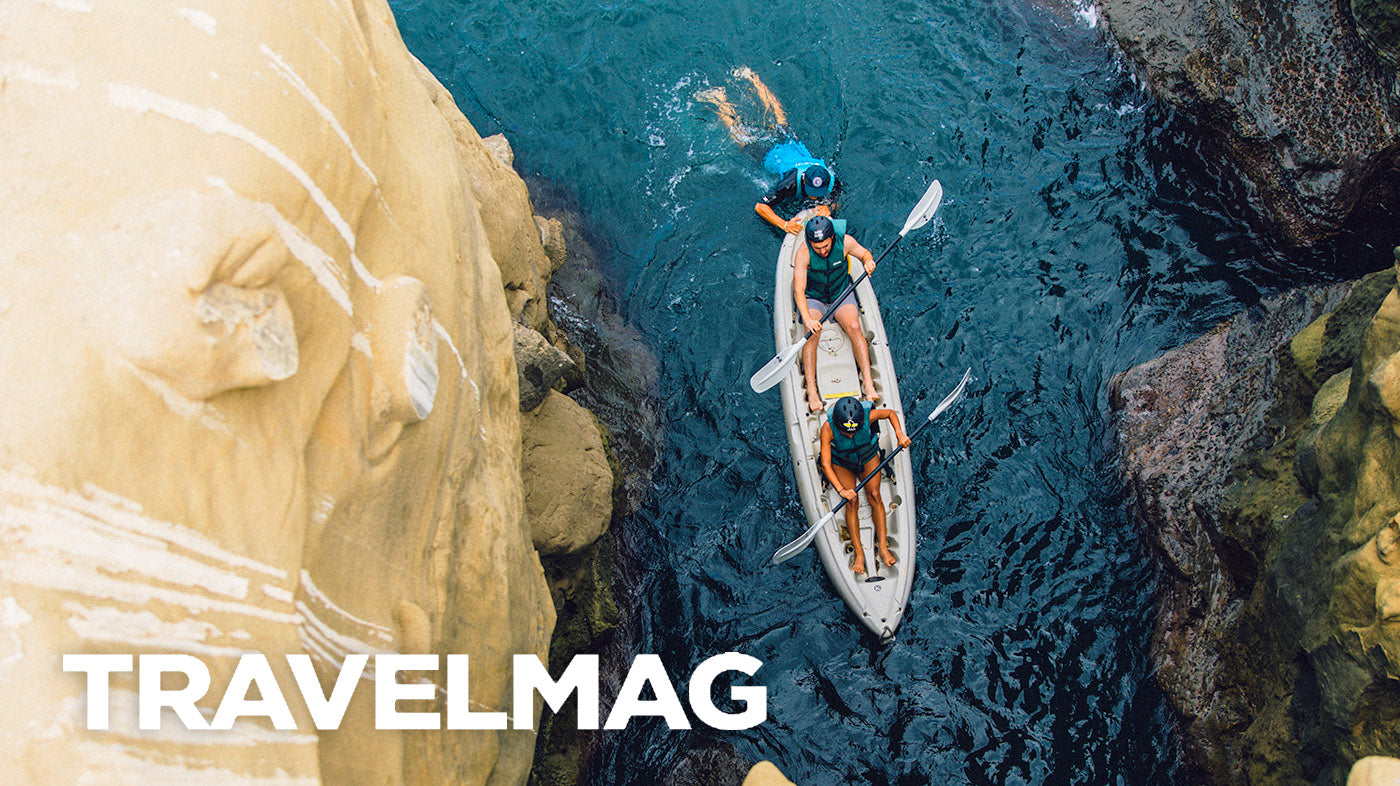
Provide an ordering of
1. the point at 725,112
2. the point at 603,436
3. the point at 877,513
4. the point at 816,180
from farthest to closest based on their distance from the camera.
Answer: the point at 725,112 < the point at 816,180 < the point at 603,436 < the point at 877,513

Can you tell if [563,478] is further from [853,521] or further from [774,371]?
[853,521]

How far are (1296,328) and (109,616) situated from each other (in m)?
8.82

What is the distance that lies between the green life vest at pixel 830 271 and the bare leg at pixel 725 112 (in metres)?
2.07

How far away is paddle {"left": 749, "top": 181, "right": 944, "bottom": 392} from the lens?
7891 millimetres

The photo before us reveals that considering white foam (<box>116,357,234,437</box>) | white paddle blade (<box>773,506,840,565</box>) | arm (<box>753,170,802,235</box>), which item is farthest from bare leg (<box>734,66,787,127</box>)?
white foam (<box>116,357,234,437</box>)

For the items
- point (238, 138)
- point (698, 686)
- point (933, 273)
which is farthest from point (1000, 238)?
point (238, 138)

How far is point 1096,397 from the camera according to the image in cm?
819

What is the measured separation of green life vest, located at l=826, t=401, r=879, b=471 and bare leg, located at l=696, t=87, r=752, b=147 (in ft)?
13.2

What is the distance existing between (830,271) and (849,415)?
1.95 m

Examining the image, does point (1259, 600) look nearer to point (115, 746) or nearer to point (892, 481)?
point (892, 481)

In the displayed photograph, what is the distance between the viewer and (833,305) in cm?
824

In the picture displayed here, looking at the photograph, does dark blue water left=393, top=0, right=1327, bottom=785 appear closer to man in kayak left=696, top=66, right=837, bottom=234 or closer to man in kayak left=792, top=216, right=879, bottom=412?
man in kayak left=696, top=66, right=837, bottom=234

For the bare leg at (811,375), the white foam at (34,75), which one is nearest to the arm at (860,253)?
the bare leg at (811,375)

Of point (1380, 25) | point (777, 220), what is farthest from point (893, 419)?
point (1380, 25)
